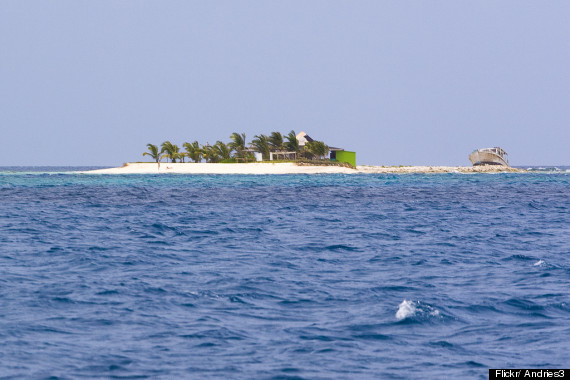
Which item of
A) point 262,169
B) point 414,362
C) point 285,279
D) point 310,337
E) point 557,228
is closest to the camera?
point 414,362

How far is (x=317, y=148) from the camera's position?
13025 centimetres

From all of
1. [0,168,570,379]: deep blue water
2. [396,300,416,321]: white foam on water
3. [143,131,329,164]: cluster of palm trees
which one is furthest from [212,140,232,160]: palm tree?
[396,300,416,321]: white foam on water

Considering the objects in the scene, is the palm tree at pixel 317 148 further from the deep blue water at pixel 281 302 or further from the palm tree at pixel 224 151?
the deep blue water at pixel 281 302

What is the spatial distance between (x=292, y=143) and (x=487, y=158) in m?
45.7

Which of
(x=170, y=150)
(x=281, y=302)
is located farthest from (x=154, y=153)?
(x=281, y=302)

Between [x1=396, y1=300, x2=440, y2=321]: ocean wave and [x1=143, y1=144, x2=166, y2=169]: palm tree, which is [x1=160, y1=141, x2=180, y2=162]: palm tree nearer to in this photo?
[x1=143, y1=144, x2=166, y2=169]: palm tree

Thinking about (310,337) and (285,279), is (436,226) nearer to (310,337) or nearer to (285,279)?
(285,279)

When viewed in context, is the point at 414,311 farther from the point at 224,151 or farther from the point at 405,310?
the point at 224,151

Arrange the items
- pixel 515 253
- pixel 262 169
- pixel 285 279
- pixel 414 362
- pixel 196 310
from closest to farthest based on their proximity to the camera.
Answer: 1. pixel 414 362
2. pixel 196 310
3. pixel 285 279
4. pixel 515 253
5. pixel 262 169

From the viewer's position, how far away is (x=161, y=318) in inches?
467

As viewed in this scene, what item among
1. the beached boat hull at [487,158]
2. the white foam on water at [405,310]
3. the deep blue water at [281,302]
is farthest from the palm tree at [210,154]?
the white foam on water at [405,310]

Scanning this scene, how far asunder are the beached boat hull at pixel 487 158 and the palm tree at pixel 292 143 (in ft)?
140

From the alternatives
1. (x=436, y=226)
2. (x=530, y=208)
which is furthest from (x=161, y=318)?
(x=530, y=208)

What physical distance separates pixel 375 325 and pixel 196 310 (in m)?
3.41
